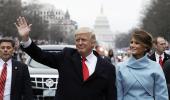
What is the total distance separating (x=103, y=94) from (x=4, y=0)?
67590 millimetres

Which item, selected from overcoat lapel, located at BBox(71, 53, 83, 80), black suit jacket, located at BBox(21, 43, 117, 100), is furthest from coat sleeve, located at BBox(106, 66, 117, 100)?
→ overcoat lapel, located at BBox(71, 53, 83, 80)

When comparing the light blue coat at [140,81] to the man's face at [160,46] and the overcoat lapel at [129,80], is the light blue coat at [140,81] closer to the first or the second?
the overcoat lapel at [129,80]

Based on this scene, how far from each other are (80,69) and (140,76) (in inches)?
25.6

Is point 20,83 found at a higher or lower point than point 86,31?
lower

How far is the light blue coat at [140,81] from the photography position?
5766mm

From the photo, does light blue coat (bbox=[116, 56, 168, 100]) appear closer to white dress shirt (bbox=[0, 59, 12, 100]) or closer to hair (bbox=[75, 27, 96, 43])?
hair (bbox=[75, 27, 96, 43])

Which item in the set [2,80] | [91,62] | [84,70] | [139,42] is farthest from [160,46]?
[139,42]

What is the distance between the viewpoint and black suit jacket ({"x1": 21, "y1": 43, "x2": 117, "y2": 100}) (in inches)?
236

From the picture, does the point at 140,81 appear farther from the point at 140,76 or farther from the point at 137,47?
the point at 137,47

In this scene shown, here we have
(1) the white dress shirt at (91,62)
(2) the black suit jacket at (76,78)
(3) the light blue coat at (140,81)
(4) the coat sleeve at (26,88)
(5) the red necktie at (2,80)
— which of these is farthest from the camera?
(4) the coat sleeve at (26,88)

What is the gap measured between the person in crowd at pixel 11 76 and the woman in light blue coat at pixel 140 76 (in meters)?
1.88

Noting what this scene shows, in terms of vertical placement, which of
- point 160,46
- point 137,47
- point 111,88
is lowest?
point 160,46

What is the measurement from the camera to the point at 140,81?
5762 millimetres

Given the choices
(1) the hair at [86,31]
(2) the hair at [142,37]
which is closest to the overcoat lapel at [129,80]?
(2) the hair at [142,37]
